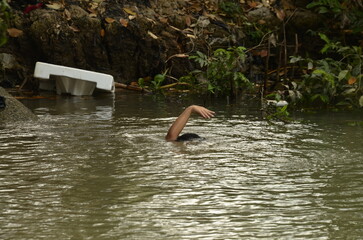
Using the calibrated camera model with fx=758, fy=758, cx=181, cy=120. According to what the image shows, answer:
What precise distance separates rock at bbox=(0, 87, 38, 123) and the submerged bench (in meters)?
2.36

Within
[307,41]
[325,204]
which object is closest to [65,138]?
[325,204]

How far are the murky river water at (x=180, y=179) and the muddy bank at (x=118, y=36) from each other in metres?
3.78

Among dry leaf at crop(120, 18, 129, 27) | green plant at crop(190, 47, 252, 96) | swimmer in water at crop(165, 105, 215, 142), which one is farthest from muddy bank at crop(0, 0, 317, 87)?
swimmer in water at crop(165, 105, 215, 142)

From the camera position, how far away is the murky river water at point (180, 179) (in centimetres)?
515

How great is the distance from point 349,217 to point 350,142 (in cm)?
332

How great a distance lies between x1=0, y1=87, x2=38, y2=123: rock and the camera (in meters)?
10.1

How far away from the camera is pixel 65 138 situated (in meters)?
8.74

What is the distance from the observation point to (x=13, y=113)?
10125mm

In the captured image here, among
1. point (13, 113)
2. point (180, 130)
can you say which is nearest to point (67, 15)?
point (13, 113)

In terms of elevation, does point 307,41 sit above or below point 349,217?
above

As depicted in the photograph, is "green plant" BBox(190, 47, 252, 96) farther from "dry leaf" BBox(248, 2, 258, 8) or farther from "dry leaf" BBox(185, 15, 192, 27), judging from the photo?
"dry leaf" BBox(248, 2, 258, 8)

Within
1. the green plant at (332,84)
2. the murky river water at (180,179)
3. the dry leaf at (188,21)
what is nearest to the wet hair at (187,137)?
the murky river water at (180,179)

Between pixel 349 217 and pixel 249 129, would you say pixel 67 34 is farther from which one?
pixel 349 217

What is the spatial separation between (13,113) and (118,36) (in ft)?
15.6
